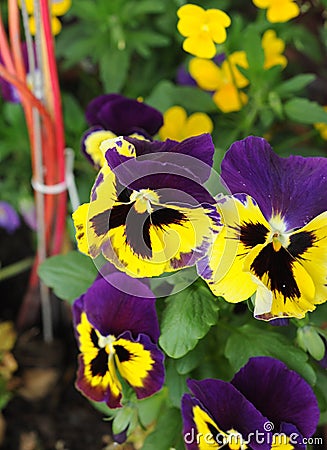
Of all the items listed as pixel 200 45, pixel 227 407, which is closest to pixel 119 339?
pixel 227 407

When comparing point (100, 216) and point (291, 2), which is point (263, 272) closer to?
point (100, 216)

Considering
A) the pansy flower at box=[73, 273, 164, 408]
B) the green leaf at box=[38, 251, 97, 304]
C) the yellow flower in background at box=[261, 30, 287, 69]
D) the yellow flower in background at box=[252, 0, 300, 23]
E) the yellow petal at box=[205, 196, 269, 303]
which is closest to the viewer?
the yellow petal at box=[205, 196, 269, 303]

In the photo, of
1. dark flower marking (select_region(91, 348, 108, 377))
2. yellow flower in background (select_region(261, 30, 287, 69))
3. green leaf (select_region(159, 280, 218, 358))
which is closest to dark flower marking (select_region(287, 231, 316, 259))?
green leaf (select_region(159, 280, 218, 358))

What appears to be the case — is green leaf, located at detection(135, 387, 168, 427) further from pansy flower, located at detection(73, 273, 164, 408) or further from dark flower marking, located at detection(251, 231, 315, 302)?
dark flower marking, located at detection(251, 231, 315, 302)

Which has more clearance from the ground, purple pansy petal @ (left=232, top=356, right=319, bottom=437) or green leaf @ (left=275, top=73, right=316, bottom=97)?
green leaf @ (left=275, top=73, right=316, bottom=97)

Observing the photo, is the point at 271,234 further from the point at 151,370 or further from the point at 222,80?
the point at 222,80

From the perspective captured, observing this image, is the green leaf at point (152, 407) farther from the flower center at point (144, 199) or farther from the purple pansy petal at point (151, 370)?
the flower center at point (144, 199)

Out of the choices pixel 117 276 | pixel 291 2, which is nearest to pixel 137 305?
pixel 117 276
